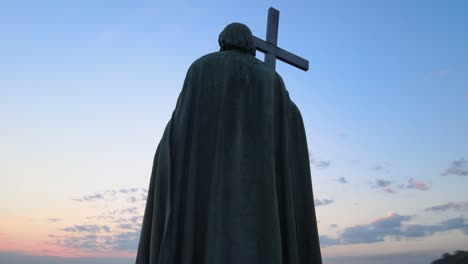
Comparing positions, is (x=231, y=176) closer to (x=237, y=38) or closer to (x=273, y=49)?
(x=237, y=38)

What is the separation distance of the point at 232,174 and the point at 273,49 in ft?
15.3

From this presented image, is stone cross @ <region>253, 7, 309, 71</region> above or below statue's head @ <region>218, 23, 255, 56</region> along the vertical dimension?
above

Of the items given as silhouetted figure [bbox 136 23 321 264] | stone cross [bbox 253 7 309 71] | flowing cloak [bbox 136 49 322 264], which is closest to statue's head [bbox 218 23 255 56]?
silhouetted figure [bbox 136 23 321 264]

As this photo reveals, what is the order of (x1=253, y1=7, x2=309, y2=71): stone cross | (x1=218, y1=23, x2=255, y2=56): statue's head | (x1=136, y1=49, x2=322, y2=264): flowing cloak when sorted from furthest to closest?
1. (x1=253, y1=7, x2=309, y2=71): stone cross
2. (x1=218, y1=23, x2=255, y2=56): statue's head
3. (x1=136, y1=49, x2=322, y2=264): flowing cloak

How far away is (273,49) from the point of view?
9.36 meters

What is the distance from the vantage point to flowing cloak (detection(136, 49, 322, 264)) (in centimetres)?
498

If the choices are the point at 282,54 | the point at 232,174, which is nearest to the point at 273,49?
the point at 282,54

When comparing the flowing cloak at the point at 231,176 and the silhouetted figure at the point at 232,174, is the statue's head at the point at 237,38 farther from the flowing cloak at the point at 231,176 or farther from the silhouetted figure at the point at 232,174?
the flowing cloak at the point at 231,176

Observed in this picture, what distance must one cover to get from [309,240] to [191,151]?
1552 mm

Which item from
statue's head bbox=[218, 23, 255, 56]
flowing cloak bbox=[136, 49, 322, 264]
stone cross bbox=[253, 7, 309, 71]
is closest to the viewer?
flowing cloak bbox=[136, 49, 322, 264]

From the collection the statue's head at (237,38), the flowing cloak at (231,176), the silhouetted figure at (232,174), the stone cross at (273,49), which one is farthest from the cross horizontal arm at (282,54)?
the flowing cloak at (231,176)

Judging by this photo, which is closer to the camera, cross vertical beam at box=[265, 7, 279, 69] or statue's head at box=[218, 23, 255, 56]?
statue's head at box=[218, 23, 255, 56]

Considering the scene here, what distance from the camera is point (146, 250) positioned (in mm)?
5164

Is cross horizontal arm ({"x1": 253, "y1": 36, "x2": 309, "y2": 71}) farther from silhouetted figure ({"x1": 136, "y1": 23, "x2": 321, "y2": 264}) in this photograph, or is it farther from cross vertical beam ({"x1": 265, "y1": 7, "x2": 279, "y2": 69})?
silhouetted figure ({"x1": 136, "y1": 23, "x2": 321, "y2": 264})
